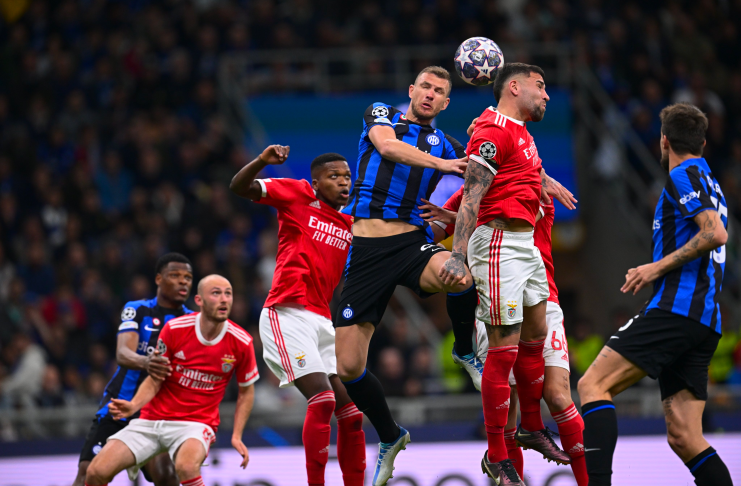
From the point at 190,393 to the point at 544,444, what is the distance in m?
3.26

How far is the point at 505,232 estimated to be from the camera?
597 cm

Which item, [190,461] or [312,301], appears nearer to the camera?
[312,301]

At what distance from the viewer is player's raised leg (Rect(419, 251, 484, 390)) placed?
6074 millimetres

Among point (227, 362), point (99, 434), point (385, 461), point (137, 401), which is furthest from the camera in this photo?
point (99, 434)

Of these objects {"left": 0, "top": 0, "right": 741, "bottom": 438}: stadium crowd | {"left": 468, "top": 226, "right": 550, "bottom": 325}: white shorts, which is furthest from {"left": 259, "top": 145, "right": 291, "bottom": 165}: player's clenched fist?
{"left": 0, "top": 0, "right": 741, "bottom": 438}: stadium crowd

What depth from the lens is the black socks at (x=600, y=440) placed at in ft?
18.0

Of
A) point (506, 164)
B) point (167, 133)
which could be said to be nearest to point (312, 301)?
point (506, 164)

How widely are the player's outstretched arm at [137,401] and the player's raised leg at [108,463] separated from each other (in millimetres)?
286

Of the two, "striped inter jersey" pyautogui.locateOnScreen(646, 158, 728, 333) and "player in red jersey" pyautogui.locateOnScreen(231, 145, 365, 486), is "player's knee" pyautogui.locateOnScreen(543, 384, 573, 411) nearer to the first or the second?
"striped inter jersey" pyautogui.locateOnScreen(646, 158, 728, 333)

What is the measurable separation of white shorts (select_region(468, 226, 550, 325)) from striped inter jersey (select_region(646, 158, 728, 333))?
813 millimetres

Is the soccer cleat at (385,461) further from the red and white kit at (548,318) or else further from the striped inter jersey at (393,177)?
the striped inter jersey at (393,177)

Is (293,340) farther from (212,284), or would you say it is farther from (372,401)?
(212,284)

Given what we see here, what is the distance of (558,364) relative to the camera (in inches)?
258

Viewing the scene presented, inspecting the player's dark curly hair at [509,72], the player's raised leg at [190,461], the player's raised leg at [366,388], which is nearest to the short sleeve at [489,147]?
the player's dark curly hair at [509,72]
